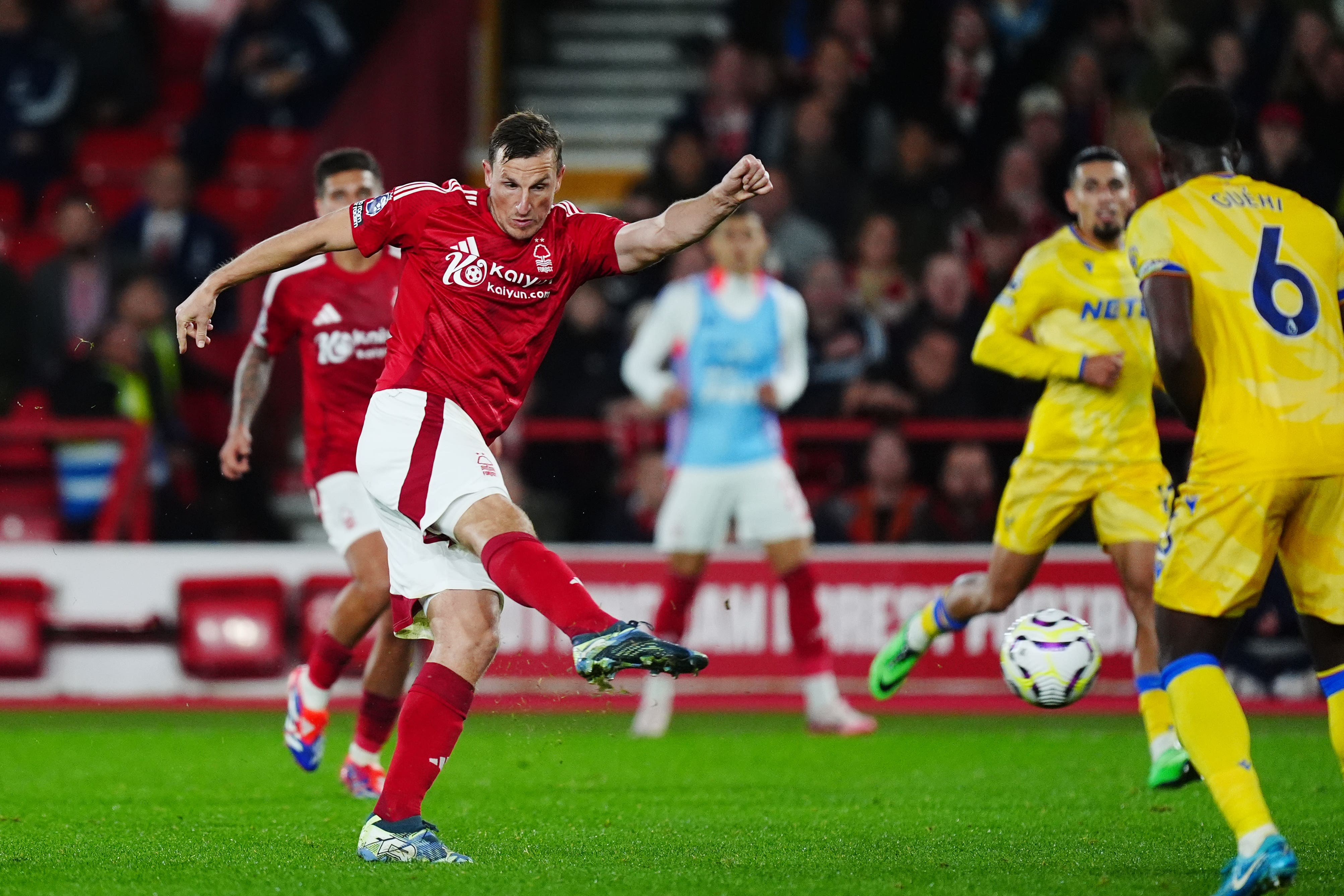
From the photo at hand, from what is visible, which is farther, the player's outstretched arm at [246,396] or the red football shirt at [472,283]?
the player's outstretched arm at [246,396]

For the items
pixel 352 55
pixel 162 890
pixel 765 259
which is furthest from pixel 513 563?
pixel 352 55

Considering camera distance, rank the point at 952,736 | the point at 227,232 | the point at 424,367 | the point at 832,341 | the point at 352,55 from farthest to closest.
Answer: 1. the point at 352,55
2. the point at 227,232
3. the point at 832,341
4. the point at 952,736
5. the point at 424,367

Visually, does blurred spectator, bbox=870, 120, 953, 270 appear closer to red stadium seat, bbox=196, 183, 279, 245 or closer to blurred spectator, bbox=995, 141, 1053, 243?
blurred spectator, bbox=995, 141, 1053, 243

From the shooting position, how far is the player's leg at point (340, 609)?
22.9 feet

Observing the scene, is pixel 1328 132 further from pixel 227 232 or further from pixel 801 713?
pixel 227 232

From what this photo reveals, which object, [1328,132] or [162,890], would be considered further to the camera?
[1328,132]

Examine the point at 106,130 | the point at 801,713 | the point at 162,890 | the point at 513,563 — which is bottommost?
the point at 801,713

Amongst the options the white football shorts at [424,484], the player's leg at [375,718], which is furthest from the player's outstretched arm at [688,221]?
the player's leg at [375,718]

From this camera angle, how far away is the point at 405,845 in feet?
16.4

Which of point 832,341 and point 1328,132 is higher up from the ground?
point 1328,132

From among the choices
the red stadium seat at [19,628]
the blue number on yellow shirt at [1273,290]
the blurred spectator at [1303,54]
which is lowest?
the red stadium seat at [19,628]

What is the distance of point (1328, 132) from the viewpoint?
12320 millimetres

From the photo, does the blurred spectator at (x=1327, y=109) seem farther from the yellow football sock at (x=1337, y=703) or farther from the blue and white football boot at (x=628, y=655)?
the blue and white football boot at (x=628, y=655)

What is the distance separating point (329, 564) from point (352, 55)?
609 cm
